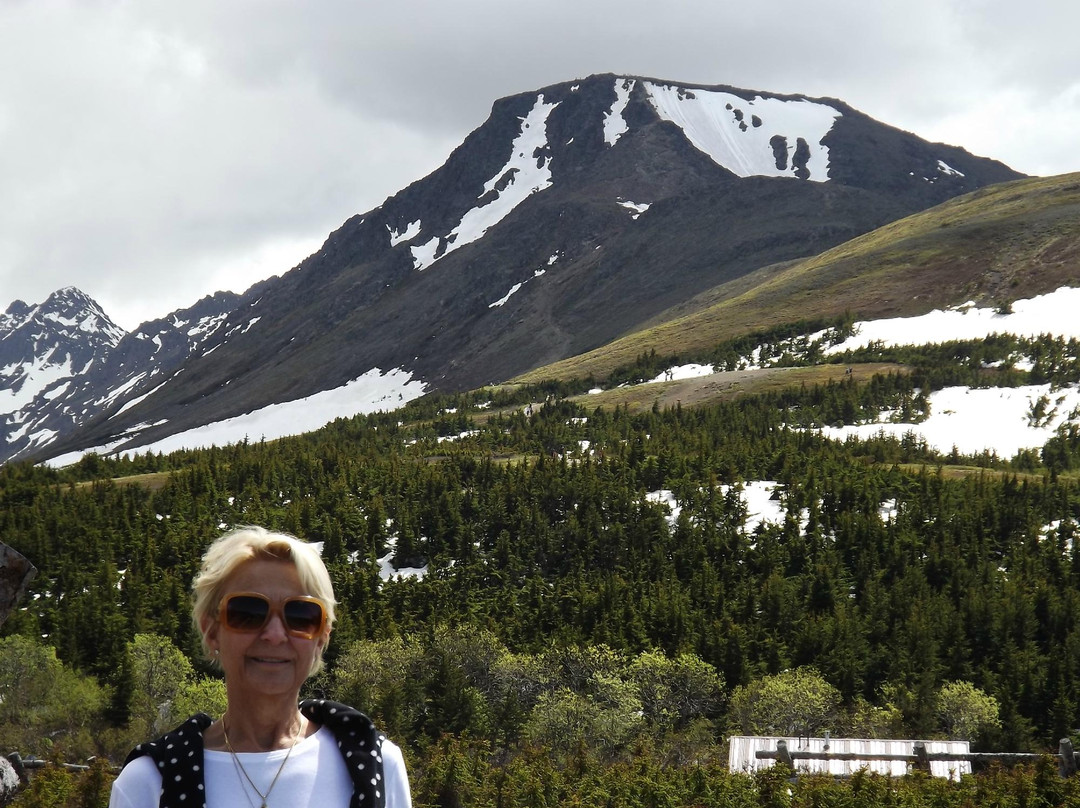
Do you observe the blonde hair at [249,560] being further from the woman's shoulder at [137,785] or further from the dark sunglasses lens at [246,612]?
the woman's shoulder at [137,785]

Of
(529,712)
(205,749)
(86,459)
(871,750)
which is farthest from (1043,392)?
(205,749)

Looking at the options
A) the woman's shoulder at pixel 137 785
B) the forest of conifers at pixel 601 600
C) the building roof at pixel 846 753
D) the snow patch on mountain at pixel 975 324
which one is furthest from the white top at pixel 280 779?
the snow patch on mountain at pixel 975 324

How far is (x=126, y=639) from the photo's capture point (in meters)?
69.2

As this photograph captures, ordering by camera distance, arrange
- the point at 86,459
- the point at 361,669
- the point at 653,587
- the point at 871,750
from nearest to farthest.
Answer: the point at 871,750
the point at 361,669
the point at 653,587
the point at 86,459

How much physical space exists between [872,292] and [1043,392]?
6446 cm

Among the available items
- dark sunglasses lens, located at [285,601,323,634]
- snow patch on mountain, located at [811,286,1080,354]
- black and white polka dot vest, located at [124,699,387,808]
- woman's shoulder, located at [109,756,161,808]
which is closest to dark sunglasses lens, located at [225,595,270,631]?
dark sunglasses lens, located at [285,601,323,634]

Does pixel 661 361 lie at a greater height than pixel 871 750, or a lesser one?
greater

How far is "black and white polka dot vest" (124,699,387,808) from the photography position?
4.77 m

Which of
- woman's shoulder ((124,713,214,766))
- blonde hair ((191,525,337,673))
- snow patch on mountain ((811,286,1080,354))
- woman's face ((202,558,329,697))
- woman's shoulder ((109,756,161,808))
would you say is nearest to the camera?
woman's shoulder ((109,756,161,808))

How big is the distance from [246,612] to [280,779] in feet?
2.75

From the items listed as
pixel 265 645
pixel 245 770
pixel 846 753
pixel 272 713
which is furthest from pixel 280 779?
pixel 846 753

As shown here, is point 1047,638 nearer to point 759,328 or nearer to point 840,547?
point 840,547

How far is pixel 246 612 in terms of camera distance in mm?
5215

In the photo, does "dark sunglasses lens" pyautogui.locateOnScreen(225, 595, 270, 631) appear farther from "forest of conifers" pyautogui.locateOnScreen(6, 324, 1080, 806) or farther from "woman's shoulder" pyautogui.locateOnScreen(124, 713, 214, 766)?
"forest of conifers" pyautogui.locateOnScreen(6, 324, 1080, 806)
